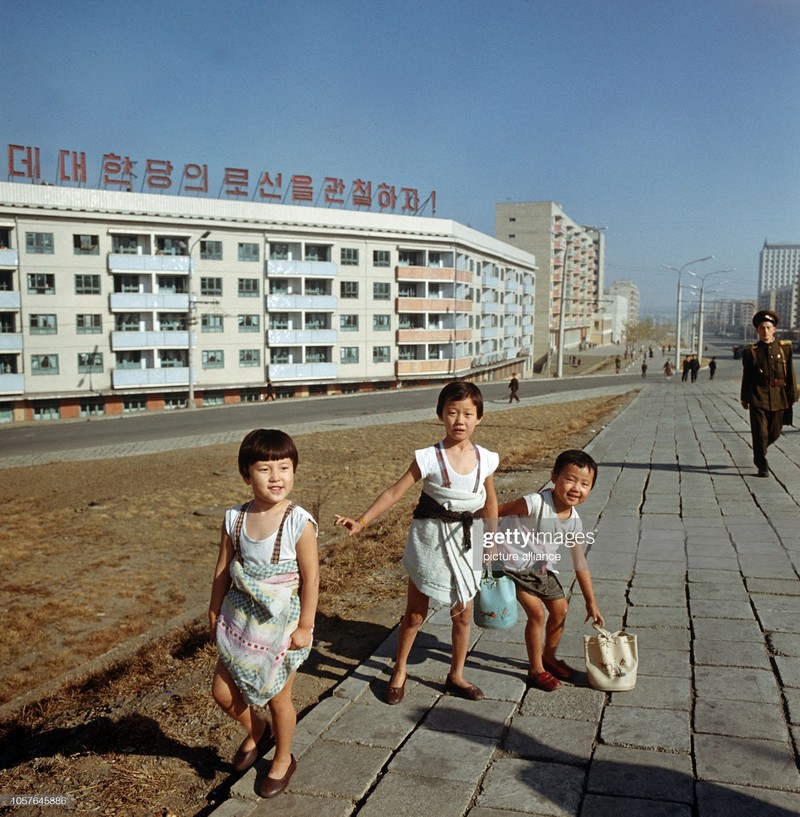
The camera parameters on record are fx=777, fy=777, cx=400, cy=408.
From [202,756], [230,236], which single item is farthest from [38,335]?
[202,756]

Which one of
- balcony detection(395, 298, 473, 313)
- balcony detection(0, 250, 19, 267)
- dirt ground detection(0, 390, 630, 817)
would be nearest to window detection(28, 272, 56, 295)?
balcony detection(0, 250, 19, 267)

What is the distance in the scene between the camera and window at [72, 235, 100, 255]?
121ft

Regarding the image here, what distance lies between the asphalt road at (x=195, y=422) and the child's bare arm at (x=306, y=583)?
21.2 metres

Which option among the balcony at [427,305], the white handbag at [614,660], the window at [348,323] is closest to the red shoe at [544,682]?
the white handbag at [614,660]

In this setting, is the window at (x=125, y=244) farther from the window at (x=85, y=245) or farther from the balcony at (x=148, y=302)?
the balcony at (x=148, y=302)

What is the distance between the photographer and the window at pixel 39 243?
35625mm

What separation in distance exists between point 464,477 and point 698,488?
6031 mm

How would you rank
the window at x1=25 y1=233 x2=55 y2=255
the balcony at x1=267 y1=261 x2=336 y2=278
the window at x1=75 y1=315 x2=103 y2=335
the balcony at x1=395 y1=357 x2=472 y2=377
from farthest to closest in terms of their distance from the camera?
the balcony at x1=395 y1=357 x2=472 y2=377 → the balcony at x1=267 y1=261 x2=336 y2=278 → the window at x1=75 y1=315 x2=103 y2=335 → the window at x1=25 y1=233 x2=55 y2=255

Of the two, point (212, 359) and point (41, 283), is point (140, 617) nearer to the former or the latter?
point (41, 283)

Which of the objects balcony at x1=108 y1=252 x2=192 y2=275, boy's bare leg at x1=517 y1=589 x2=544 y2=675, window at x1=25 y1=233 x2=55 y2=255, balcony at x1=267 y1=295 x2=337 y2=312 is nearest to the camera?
boy's bare leg at x1=517 y1=589 x2=544 y2=675

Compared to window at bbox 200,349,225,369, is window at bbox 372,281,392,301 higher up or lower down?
higher up

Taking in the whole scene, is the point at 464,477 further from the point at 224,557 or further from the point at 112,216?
the point at 112,216

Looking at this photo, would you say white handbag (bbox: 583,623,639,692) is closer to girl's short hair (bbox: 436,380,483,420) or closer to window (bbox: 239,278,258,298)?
girl's short hair (bbox: 436,380,483,420)

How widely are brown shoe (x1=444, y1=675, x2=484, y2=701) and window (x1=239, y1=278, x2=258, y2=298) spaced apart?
3976 centimetres
